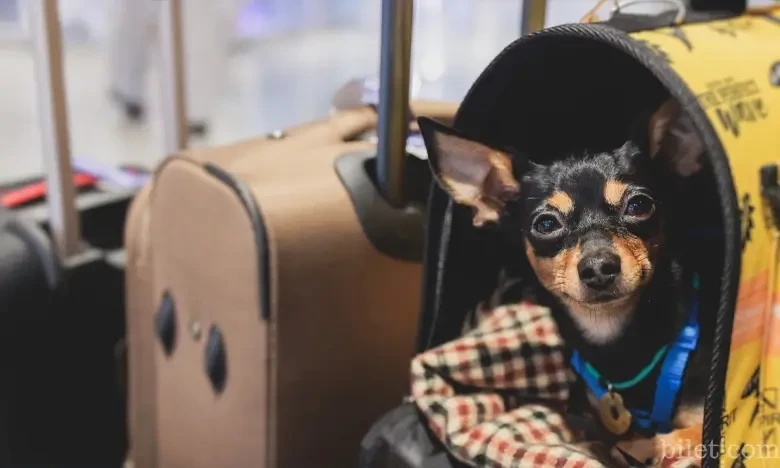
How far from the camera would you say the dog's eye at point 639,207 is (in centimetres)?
73

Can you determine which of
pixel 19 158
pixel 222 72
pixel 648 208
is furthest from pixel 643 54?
pixel 19 158

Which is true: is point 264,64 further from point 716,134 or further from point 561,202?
point 716,134

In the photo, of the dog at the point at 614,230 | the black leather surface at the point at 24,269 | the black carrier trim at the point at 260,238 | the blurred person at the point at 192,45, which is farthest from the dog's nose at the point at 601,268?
the blurred person at the point at 192,45

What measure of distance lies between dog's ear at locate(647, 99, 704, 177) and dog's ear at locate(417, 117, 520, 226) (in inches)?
5.2

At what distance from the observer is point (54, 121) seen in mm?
1212

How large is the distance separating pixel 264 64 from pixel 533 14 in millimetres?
1118

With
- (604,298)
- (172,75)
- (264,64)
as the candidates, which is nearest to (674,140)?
(604,298)

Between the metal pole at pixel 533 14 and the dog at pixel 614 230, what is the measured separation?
0.26 metres

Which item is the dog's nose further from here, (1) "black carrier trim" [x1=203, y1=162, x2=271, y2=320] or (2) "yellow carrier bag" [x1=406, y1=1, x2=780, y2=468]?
(1) "black carrier trim" [x1=203, y1=162, x2=271, y2=320]

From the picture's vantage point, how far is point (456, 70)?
4.91 feet

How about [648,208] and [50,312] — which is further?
[50,312]

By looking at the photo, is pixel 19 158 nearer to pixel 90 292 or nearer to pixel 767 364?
pixel 90 292

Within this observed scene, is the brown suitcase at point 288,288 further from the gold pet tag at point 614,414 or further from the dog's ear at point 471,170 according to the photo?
the gold pet tag at point 614,414

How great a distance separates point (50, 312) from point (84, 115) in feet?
4.79
